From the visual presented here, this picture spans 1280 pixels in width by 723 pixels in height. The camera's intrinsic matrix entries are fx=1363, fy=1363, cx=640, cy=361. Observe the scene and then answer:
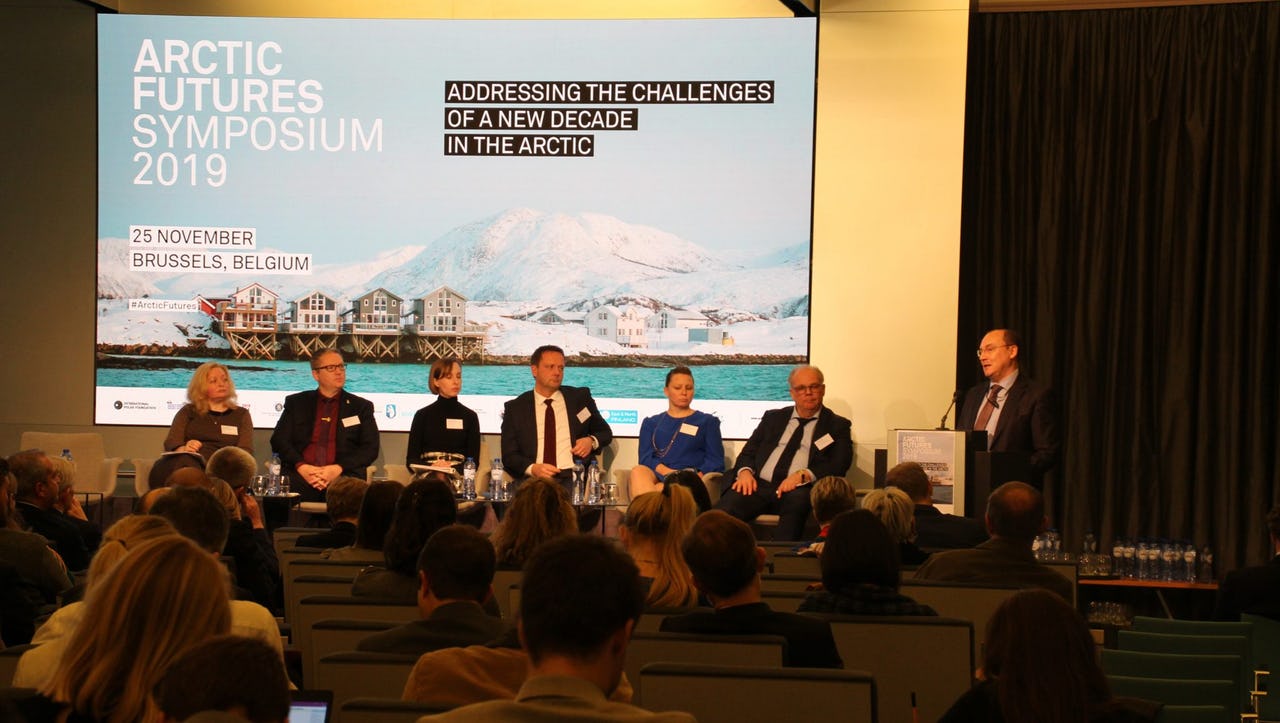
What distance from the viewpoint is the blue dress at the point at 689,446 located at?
8.16 m

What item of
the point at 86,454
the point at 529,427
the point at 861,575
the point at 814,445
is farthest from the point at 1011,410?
the point at 86,454

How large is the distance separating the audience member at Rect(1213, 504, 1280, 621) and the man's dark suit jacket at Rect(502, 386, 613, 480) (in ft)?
13.3

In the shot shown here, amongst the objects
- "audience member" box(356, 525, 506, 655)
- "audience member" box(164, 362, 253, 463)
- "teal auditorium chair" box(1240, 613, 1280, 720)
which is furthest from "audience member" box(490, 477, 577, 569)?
"audience member" box(164, 362, 253, 463)

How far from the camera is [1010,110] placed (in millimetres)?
8672

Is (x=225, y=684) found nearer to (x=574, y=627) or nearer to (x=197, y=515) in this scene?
(x=574, y=627)

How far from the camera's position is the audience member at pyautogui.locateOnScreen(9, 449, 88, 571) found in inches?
201

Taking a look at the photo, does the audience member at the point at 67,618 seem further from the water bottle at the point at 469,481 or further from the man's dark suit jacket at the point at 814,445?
the man's dark suit jacket at the point at 814,445

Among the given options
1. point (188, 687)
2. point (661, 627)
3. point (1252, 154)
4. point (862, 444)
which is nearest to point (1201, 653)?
point (661, 627)

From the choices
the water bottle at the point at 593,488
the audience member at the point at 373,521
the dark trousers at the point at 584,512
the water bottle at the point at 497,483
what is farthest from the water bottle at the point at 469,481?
the audience member at the point at 373,521

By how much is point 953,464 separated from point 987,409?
1.01 m

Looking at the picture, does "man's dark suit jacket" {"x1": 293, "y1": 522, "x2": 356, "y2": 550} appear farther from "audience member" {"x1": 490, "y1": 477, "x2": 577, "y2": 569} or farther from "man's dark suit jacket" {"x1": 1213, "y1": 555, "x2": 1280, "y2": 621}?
"man's dark suit jacket" {"x1": 1213, "y1": 555, "x2": 1280, "y2": 621}

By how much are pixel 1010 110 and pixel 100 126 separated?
597 cm

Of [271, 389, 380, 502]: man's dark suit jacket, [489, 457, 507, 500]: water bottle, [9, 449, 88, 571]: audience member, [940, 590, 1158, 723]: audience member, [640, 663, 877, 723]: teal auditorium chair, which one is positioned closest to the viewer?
[940, 590, 1158, 723]: audience member

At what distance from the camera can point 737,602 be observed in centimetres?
313
